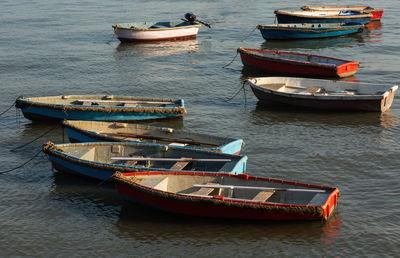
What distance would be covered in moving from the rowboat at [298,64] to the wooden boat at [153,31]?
1142 centimetres

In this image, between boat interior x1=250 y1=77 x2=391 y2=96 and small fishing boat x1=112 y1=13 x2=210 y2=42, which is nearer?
boat interior x1=250 y1=77 x2=391 y2=96

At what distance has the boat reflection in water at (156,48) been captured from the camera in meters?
41.9

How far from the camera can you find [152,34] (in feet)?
146

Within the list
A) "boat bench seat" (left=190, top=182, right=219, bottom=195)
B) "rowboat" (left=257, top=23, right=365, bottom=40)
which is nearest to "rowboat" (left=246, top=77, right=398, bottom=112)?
"boat bench seat" (left=190, top=182, right=219, bottom=195)

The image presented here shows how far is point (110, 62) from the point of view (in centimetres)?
3938

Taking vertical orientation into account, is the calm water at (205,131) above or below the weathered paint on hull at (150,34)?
below

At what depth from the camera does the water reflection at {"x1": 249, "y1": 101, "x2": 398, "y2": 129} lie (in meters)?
26.0

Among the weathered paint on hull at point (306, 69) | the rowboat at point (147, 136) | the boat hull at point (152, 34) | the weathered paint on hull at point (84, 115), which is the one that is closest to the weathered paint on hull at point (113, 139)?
the rowboat at point (147, 136)

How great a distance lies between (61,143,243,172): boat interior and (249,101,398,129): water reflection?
7729 millimetres

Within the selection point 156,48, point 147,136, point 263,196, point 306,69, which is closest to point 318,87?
point 306,69

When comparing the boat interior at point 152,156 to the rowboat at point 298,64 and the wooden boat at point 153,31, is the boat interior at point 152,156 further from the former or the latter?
the wooden boat at point 153,31

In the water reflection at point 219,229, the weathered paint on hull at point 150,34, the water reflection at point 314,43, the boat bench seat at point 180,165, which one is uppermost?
the weathered paint on hull at point 150,34

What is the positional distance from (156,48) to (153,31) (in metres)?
1.91

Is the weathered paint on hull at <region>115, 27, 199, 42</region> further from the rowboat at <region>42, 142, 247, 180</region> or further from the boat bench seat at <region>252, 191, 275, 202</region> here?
the boat bench seat at <region>252, 191, 275, 202</region>
